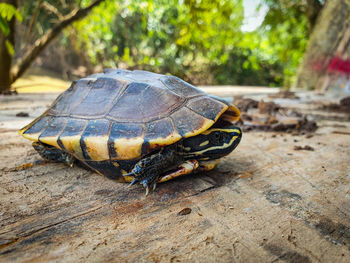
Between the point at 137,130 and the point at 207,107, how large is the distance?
0.53 meters

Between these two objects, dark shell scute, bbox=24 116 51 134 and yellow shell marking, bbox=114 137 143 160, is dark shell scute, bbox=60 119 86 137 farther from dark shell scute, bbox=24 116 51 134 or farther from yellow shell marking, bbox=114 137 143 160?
yellow shell marking, bbox=114 137 143 160

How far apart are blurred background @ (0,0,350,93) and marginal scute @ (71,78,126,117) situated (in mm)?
3917

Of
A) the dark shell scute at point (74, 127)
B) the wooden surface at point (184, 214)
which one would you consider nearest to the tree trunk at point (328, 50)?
the wooden surface at point (184, 214)

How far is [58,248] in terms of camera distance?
113cm

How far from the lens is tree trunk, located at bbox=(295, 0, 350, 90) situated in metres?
5.75

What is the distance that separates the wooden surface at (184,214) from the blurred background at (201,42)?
14.4 ft

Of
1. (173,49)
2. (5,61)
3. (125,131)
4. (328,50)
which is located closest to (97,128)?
(125,131)

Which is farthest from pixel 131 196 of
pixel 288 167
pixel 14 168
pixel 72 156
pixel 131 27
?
pixel 131 27

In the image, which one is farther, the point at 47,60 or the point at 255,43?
the point at 47,60

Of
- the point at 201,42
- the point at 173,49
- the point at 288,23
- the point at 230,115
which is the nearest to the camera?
the point at 230,115

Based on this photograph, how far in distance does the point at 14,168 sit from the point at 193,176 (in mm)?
1323

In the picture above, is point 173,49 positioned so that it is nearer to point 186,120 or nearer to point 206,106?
point 206,106

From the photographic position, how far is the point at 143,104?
1840mm

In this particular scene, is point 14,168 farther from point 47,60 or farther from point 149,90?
point 47,60
